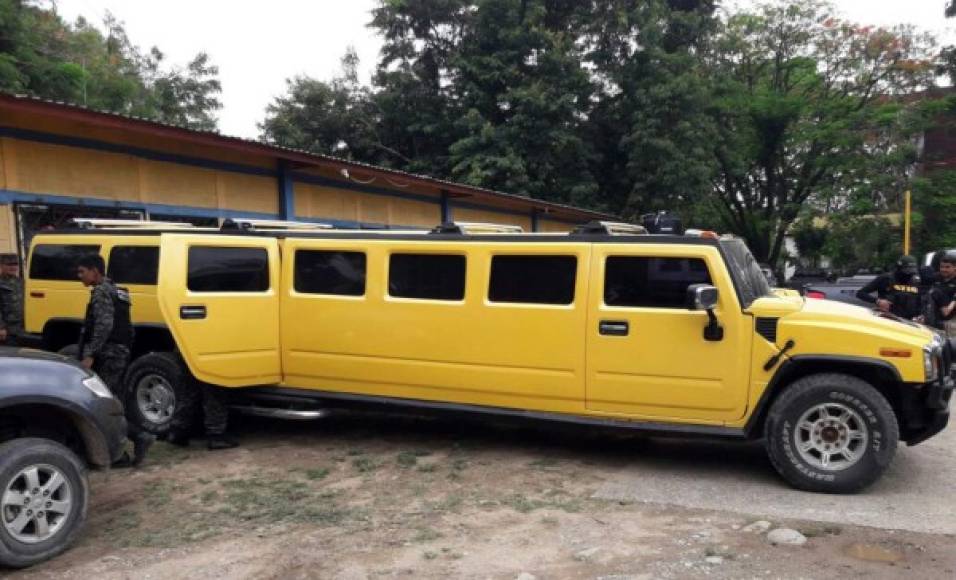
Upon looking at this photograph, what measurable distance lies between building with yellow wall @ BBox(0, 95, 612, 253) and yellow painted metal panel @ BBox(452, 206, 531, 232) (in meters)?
2.79

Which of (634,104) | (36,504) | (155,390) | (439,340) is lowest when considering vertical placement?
(36,504)

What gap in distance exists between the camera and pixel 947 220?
77.2 feet

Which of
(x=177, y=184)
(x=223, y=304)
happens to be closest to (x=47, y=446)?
(x=223, y=304)

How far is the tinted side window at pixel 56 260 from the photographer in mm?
7445

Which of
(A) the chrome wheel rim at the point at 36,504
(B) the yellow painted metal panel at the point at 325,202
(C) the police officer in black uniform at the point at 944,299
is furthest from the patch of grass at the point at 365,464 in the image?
(B) the yellow painted metal panel at the point at 325,202

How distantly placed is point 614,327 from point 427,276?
5.38 ft

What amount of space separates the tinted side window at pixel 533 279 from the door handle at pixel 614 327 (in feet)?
1.06

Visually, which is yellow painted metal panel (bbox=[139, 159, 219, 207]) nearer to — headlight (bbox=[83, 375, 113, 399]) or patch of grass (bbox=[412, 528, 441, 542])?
headlight (bbox=[83, 375, 113, 399])

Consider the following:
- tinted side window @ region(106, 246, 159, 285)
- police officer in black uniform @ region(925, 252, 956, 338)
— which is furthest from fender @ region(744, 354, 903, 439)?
tinted side window @ region(106, 246, 159, 285)

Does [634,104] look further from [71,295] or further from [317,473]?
[317,473]

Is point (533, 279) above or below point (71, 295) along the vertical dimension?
above

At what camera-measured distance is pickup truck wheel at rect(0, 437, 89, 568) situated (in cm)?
381

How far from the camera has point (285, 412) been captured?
630cm

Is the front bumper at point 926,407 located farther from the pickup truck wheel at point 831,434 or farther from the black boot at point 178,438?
the black boot at point 178,438
